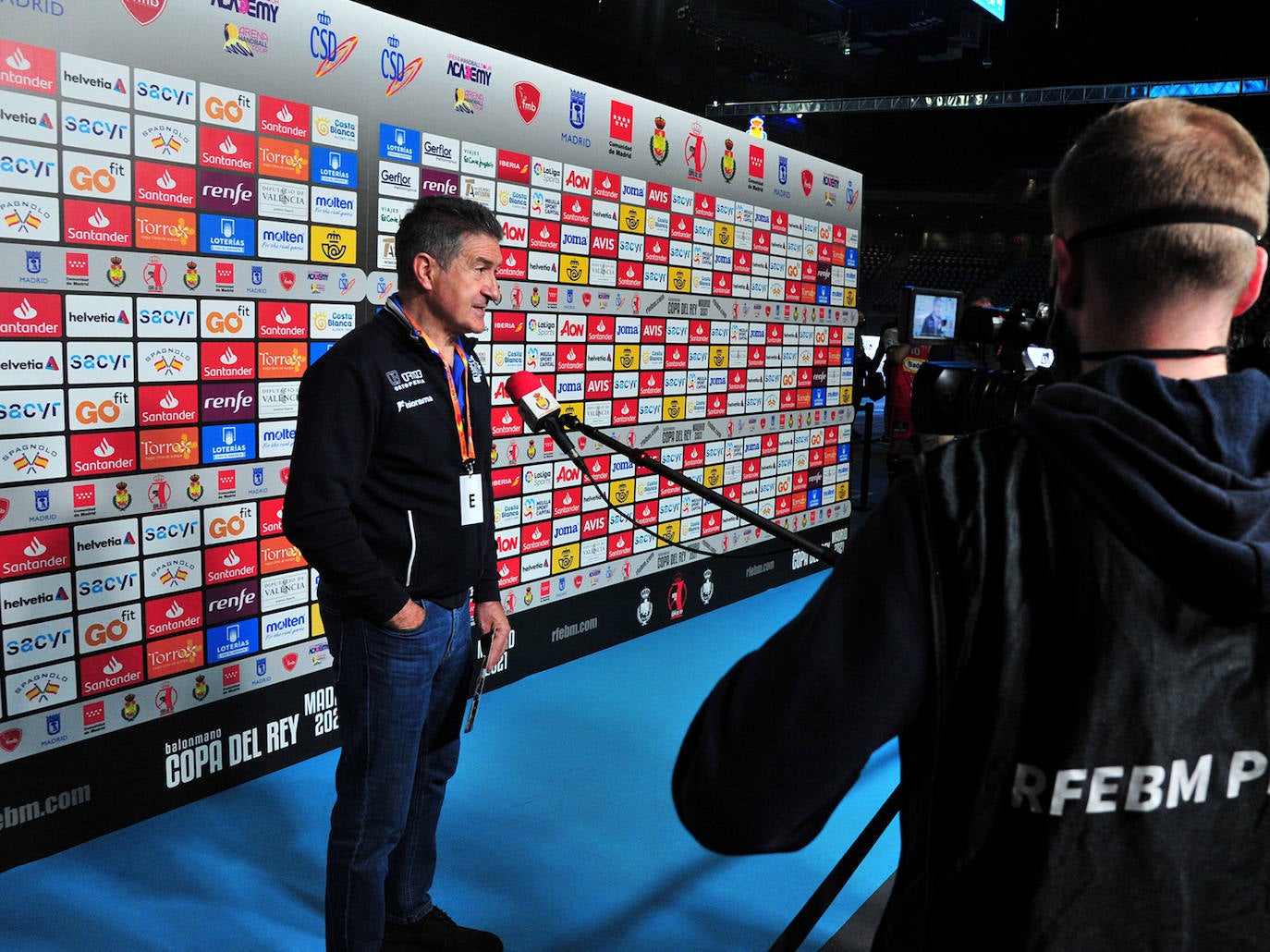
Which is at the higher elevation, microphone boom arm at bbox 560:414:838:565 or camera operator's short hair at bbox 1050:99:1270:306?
camera operator's short hair at bbox 1050:99:1270:306

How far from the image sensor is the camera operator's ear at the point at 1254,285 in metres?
0.75

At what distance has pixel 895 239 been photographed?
26172 millimetres

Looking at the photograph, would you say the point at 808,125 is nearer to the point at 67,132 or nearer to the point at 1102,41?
the point at 1102,41

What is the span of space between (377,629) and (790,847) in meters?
1.22

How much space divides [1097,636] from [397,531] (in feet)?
4.66

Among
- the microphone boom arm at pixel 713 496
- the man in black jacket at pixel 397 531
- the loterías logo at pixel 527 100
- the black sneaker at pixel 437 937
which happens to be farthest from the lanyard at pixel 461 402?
the loterías logo at pixel 527 100

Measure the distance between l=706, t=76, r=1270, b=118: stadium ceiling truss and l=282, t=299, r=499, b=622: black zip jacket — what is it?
10.7m

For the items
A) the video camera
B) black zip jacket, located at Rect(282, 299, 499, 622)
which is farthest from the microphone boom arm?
the video camera

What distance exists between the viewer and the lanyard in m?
1.98

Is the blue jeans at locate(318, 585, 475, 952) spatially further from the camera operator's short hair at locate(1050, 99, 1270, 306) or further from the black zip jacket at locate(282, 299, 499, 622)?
the camera operator's short hair at locate(1050, 99, 1270, 306)

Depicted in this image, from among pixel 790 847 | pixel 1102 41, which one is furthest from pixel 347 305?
pixel 1102 41

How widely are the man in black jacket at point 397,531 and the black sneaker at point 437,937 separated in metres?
0.01

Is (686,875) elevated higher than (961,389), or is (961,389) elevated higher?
(961,389)

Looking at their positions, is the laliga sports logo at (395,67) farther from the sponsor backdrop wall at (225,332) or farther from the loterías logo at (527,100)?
the loterías logo at (527,100)
